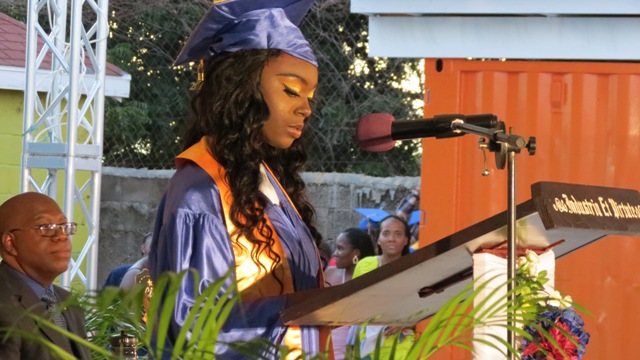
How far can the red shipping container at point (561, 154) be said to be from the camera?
19.0 ft

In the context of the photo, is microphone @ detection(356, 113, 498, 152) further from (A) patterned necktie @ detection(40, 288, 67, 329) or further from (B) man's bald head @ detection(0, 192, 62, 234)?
(B) man's bald head @ detection(0, 192, 62, 234)

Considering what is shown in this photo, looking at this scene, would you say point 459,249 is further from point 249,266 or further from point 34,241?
point 34,241

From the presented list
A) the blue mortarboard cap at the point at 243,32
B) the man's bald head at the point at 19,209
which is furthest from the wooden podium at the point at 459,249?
the man's bald head at the point at 19,209

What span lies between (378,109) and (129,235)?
2.37 metres

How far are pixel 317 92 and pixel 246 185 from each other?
734cm

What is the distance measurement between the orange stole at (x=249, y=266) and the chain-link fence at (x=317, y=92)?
7214 mm

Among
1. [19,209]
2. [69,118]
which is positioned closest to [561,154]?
[69,118]

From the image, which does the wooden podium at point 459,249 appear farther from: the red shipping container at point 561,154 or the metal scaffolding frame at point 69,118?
the metal scaffolding frame at point 69,118

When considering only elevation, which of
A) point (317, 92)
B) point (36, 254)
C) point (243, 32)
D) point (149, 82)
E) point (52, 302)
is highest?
point (149, 82)

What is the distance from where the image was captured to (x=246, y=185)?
2816 mm

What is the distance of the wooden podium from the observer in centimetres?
225

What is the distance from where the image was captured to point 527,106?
19.2 ft

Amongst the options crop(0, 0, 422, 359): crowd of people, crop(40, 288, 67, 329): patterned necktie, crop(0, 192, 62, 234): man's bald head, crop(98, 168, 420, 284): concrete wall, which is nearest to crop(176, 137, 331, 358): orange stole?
crop(0, 0, 422, 359): crowd of people

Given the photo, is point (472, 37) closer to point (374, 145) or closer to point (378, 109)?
point (374, 145)
